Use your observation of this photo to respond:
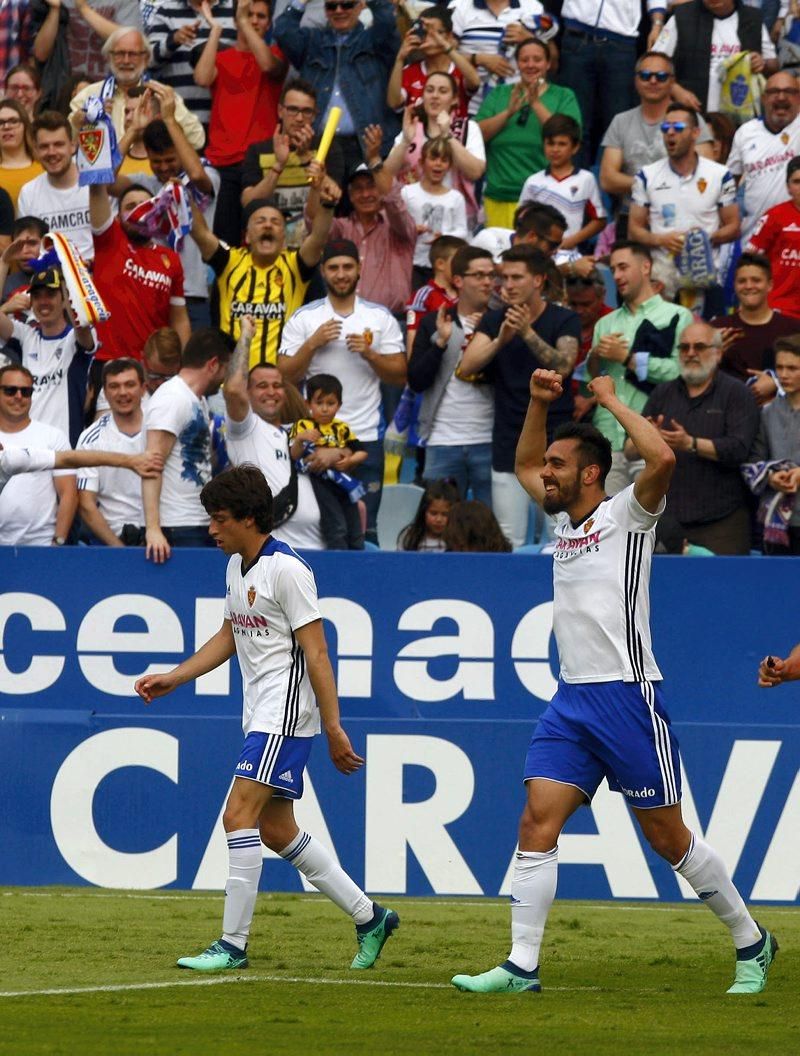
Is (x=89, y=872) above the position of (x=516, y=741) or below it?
below

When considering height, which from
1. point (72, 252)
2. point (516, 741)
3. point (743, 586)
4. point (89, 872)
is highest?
point (72, 252)

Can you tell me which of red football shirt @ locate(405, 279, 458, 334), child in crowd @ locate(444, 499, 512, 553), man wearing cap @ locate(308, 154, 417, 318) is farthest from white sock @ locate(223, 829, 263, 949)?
man wearing cap @ locate(308, 154, 417, 318)

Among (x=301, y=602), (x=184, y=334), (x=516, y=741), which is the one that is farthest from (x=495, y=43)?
(x=301, y=602)

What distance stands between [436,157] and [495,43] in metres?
2.08

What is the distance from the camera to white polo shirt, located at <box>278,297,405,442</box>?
12.4 m

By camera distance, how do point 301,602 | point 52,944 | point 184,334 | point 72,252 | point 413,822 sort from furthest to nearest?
point 184,334, point 72,252, point 413,822, point 52,944, point 301,602

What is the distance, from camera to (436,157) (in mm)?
13719

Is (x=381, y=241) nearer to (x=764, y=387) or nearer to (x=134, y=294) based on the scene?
(x=134, y=294)

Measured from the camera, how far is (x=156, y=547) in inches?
435

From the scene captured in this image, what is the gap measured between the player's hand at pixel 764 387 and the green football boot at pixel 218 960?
20.0 feet

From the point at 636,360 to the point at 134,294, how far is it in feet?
11.9

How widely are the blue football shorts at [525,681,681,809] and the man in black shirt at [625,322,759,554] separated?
4.69m

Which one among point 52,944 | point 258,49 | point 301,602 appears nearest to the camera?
point 301,602

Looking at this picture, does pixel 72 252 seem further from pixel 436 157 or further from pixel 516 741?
pixel 516 741
